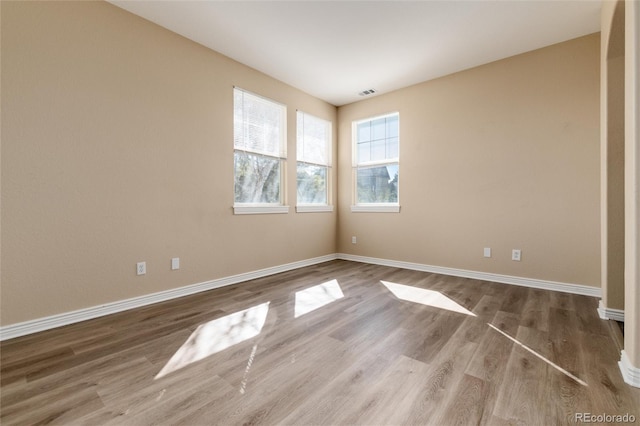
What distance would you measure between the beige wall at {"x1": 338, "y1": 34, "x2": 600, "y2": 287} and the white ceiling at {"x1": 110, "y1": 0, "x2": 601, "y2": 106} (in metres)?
0.35

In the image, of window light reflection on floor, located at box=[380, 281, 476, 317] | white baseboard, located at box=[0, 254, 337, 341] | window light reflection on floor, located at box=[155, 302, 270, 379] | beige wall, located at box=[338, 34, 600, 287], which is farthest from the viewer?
beige wall, located at box=[338, 34, 600, 287]

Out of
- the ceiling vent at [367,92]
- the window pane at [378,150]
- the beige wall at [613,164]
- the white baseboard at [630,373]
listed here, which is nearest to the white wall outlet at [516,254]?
the beige wall at [613,164]

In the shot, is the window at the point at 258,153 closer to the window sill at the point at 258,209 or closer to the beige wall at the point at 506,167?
the window sill at the point at 258,209

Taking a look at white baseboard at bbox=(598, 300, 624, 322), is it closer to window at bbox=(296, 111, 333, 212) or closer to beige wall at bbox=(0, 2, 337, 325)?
window at bbox=(296, 111, 333, 212)

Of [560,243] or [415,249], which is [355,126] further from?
[560,243]

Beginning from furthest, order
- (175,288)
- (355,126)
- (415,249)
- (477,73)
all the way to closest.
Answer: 1. (355,126)
2. (415,249)
3. (477,73)
4. (175,288)

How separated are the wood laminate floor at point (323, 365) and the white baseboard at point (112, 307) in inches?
3.6

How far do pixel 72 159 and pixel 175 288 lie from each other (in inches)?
58.1

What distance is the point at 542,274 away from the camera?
3285mm

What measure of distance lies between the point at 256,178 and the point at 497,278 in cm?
333

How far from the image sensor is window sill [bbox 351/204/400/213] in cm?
445

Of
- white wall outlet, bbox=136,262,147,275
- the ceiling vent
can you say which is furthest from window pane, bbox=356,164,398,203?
white wall outlet, bbox=136,262,147,275

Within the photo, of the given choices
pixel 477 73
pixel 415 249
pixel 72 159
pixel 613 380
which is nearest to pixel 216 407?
pixel 613 380

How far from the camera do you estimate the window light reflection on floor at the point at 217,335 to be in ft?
5.83
